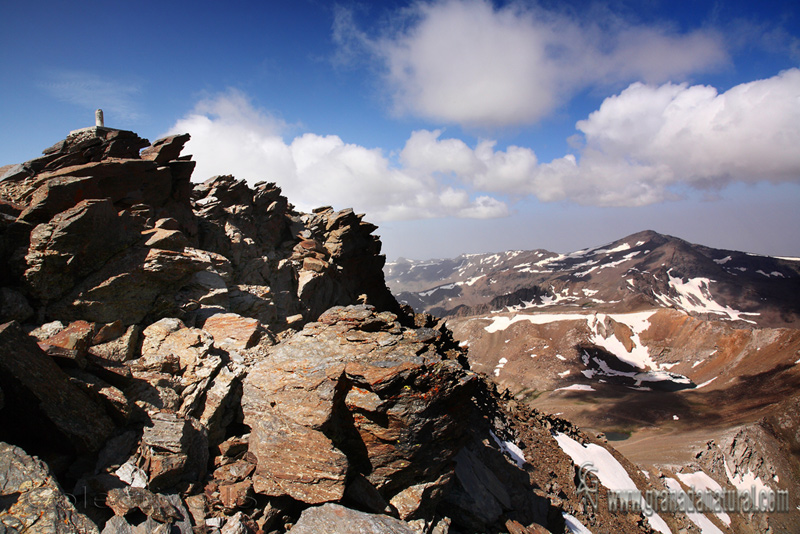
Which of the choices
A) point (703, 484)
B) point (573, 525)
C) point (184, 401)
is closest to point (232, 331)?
point (184, 401)

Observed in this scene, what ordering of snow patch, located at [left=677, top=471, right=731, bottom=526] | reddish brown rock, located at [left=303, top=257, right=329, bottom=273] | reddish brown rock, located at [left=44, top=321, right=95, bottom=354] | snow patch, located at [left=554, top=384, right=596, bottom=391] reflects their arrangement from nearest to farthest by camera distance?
reddish brown rock, located at [left=44, top=321, right=95, bottom=354] → reddish brown rock, located at [left=303, top=257, right=329, bottom=273] → snow patch, located at [left=677, top=471, right=731, bottom=526] → snow patch, located at [left=554, top=384, right=596, bottom=391]

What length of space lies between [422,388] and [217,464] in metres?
6.56

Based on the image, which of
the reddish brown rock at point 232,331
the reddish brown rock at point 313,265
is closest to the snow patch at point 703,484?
the reddish brown rock at point 313,265

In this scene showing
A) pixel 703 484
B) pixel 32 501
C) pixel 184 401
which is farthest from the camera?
pixel 703 484

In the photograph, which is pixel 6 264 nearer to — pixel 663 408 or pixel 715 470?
pixel 715 470

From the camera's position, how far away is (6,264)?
12.3m

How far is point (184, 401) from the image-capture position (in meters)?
11.5

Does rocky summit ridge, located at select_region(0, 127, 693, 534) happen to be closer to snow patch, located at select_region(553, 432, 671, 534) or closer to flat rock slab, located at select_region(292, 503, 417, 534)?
flat rock slab, located at select_region(292, 503, 417, 534)

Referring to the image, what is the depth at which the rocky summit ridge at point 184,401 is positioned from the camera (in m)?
8.22

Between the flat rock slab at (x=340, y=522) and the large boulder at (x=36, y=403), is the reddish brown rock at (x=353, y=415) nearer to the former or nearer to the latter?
the flat rock slab at (x=340, y=522)

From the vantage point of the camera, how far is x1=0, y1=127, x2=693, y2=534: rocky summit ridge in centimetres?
822

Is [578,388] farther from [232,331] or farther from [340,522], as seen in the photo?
[340,522]

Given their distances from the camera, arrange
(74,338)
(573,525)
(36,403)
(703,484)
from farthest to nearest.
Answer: (703,484) → (573,525) → (74,338) → (36,403)

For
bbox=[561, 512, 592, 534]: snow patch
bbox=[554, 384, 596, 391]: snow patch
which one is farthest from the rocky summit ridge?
bbox=[554, 384, 596, 391]: snow patch
